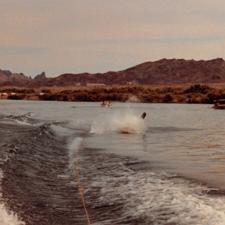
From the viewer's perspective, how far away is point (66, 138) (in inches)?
1266

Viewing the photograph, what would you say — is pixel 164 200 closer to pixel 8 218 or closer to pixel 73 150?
pixel 8 218

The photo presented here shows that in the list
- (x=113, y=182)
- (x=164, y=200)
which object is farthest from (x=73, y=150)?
(x=164, y=200)

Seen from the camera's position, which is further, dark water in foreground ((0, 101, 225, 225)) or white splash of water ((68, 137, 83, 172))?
white splash of water ((68, 137, 83, 172))

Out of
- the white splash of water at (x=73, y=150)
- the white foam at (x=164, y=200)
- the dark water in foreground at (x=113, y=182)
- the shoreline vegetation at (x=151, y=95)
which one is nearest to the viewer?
the white foam at (x=164, y=200)

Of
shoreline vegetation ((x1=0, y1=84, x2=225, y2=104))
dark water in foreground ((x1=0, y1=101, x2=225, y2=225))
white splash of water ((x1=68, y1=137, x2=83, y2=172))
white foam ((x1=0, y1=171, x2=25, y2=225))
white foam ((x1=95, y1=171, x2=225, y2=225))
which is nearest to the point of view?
white foam ((x1=0, y1=171, x2=25, y2=225))

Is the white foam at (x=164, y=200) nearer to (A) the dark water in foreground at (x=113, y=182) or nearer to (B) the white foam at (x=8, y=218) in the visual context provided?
(A) the dark water in foreground at (x=113, y=182)

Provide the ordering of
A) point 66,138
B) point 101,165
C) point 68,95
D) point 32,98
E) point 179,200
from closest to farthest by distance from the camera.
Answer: point 179,200, point 101,165, point 66,138, point 68,95, point 32,98

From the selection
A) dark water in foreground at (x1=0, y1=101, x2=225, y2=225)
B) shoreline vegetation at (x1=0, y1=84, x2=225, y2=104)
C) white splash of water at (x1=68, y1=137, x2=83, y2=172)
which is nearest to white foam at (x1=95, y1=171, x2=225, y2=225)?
dark water in foreground at (x1=0, y1=101, x2=225, y2=225)

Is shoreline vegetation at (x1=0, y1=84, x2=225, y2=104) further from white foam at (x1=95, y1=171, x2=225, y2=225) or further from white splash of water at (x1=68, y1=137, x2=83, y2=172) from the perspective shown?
white foam at (x1=95, y1=171, x2=225, y2=225)

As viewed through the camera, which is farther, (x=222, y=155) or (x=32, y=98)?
(x=32, y=98)

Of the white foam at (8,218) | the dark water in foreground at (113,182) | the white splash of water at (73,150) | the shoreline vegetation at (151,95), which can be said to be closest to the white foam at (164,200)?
the dark water in foreground at (113,182)

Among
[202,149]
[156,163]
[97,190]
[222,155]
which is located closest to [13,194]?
[97,190]

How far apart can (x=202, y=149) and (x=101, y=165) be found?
6.91 meters

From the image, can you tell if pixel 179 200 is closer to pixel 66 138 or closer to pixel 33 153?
pixel 33 153
